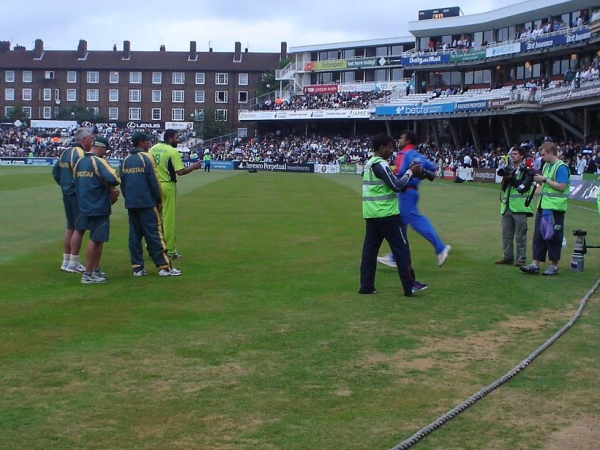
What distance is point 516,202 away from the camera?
12.5 meters

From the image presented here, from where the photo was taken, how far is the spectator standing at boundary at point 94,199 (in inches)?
420

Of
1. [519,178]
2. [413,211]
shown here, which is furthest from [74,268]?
[519,178]

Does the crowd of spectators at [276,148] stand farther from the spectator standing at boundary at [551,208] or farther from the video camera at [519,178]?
the spectator standing at boundary at [551,208]

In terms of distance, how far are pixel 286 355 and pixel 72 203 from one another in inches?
224

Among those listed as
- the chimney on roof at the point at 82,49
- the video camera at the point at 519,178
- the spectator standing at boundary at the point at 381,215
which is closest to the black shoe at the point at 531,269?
the video camera at the point at 519,178

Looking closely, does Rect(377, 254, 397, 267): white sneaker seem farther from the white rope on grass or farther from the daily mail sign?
the daily mail sign

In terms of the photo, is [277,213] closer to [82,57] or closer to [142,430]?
[142,430]

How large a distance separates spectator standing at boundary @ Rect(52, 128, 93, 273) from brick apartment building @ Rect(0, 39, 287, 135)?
9396 centimetres

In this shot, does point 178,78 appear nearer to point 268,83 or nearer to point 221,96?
point 221,96

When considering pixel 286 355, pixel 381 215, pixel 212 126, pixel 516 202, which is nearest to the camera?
pixel 286 355

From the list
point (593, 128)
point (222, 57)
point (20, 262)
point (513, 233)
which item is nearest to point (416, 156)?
point (513, 233)

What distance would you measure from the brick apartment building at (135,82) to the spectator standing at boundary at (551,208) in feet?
310

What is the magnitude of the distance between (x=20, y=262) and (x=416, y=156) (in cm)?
604

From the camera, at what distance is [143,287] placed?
10.5 meters
